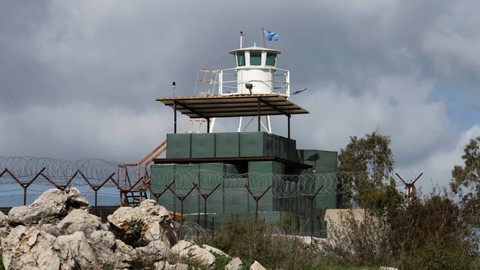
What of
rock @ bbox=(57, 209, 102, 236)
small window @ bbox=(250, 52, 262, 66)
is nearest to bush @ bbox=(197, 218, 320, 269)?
rock @ bbox=(57, 209, 102, 236)

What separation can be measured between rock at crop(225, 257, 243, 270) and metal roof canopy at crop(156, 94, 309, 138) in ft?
72.1

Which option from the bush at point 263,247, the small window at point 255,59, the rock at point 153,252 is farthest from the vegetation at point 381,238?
the small window at point 255,59

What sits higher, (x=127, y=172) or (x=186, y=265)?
(x=127, y=172)

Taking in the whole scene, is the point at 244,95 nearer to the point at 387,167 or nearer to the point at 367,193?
the point at 367,193

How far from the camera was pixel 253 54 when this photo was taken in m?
61.2

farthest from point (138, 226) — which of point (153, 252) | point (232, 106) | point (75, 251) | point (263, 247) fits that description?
point (232, 106)

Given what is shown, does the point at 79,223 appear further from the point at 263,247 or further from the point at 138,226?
the point at 263,247

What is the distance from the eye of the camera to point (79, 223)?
102 ft

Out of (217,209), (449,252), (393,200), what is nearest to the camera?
(449,252)

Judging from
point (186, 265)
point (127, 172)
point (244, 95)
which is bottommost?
point (186, 265)

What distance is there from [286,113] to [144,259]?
101 ft

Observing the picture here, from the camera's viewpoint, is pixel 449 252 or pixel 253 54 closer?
pixel 449 252

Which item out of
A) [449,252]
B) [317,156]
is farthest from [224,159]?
[449,252]

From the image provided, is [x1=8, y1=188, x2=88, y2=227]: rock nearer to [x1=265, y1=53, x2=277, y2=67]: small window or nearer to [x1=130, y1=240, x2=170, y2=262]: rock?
[x1=130, y1=240, x2=170, y2=262]: rock
